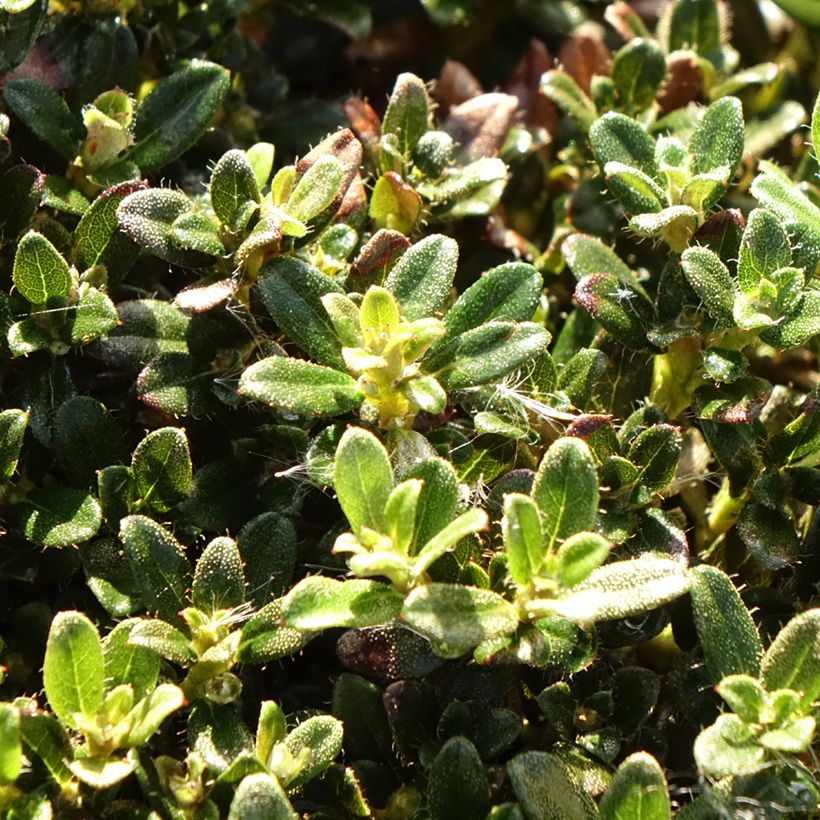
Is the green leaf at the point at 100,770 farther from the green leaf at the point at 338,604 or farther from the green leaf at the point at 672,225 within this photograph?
the green leaf at the point at 672,225

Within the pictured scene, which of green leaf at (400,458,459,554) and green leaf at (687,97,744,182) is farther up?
green leaf at (687,97,744,182)

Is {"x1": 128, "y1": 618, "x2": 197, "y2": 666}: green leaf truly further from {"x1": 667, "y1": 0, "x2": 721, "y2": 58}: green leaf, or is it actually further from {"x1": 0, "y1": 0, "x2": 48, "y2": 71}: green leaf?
{"x1": 667, "y1": 0, "x2": 721, "y2": 58}: green leaf

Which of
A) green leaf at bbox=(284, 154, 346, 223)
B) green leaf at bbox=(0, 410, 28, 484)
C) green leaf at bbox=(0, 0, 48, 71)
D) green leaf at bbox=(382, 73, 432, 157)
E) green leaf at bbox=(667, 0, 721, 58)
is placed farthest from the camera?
green leaf at bbox=(667, 0, 721, 58)

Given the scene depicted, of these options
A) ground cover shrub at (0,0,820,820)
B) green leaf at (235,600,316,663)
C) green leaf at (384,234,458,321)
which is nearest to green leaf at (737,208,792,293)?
ground cover shrub at (0,0,820,820)

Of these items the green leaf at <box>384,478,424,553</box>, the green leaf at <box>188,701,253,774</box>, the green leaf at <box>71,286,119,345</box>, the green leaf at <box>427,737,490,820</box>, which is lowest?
the green leaf at <box>427,737,490,820</box>

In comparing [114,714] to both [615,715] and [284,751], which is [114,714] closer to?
[284,751]

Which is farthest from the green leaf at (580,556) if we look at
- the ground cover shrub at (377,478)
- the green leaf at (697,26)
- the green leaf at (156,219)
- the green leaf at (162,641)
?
the green leaf at (697,26)
